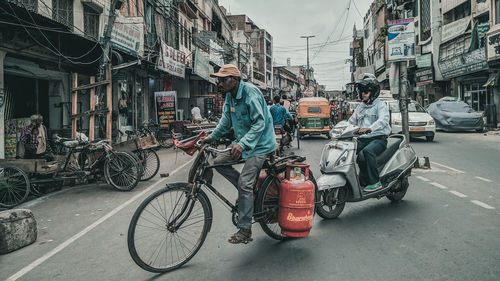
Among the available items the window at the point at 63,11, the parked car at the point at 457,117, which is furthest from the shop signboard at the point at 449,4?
the window at the point at 63,11

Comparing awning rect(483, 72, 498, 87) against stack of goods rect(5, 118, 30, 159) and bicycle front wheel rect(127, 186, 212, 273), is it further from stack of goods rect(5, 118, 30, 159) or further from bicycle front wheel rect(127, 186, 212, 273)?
bicycle front wheel rect(127, 186, 212, 273)

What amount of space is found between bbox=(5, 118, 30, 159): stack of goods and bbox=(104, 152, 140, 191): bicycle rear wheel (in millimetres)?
4180

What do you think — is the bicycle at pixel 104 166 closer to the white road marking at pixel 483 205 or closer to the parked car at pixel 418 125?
the white road marking at pixel 483 205

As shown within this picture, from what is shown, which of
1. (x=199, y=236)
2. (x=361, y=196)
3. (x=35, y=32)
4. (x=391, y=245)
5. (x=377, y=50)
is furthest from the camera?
(x=377, y=50)

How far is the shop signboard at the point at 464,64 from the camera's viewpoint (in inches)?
913

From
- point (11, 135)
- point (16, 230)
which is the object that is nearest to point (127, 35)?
point (11, 135)

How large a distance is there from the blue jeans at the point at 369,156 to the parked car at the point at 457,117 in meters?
16.5

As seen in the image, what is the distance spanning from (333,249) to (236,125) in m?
1.65

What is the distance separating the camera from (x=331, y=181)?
4.78 metres

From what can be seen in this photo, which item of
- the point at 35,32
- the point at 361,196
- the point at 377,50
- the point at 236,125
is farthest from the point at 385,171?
the point at 377,50

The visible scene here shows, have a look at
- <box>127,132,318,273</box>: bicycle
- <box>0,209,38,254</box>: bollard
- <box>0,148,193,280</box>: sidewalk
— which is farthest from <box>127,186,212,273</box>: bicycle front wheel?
<box>0,209,38,254</box>: bollard

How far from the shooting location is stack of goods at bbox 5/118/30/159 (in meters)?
10.0

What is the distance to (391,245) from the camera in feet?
13.3

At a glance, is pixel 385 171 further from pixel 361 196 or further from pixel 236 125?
pixel 236 125
